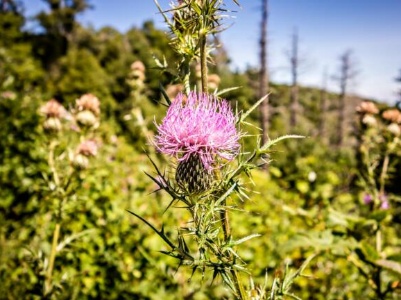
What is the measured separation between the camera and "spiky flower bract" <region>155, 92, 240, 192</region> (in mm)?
1228

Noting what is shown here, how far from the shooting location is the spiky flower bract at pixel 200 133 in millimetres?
1228

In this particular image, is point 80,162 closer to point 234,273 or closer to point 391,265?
point 234,273

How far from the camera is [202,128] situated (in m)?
1.23

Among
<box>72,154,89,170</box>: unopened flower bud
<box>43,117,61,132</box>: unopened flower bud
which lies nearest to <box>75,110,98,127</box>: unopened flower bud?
<box>43,117,61,132</box>: unopened flower bud

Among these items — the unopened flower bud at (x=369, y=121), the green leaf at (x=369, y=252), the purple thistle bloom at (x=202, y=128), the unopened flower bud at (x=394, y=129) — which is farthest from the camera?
the unopened flower bud at (x=369, y=121)

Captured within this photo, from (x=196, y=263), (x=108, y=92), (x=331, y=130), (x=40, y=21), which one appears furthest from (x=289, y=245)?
(x=331, y=130)

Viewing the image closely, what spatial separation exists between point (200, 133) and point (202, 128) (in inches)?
0.8

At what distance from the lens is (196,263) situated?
1074mm

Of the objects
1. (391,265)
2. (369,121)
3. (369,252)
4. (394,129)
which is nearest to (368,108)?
(369,121)

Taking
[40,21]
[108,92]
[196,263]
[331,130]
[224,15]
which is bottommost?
[331,130]

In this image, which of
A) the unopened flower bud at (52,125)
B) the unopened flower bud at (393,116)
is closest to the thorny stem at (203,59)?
the unopened flower bud at (52,125)

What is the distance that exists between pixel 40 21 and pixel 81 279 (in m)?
→ 35.3

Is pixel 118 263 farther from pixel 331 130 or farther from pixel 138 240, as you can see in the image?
pixel 331 130

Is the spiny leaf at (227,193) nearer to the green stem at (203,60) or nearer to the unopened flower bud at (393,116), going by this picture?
the green stem at (203,60)
